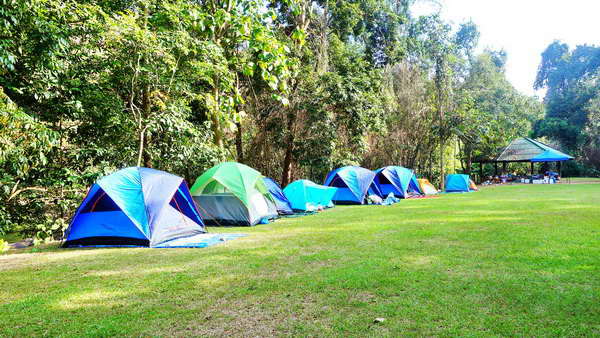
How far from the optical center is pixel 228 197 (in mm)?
9656

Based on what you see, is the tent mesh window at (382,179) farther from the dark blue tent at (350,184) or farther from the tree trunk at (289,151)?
the tree trunk at (289,151)

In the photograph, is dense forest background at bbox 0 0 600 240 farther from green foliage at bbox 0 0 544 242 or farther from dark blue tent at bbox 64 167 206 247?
dark blue tent at bbox 64 167 206 247

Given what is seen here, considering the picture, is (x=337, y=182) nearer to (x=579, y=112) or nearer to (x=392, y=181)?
(x=392, y=181)

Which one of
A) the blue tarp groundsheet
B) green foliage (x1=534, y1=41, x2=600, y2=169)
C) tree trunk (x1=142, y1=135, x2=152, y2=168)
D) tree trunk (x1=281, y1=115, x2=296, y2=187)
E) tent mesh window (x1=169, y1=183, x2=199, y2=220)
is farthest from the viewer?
green foliage (x1=534, y1=41, x2=600, y2=169)

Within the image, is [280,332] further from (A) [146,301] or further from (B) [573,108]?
(B) [573,108]

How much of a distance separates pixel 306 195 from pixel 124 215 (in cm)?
660

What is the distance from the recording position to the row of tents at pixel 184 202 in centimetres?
694

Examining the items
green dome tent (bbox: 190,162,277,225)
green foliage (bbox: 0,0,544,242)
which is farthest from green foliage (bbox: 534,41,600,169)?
green dome tent (bbox: 190,162,277,225)

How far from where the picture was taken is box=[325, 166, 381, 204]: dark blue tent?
49.2 feet

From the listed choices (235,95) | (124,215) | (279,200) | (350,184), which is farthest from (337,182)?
(235,95)

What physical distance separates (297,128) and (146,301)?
1408 cm

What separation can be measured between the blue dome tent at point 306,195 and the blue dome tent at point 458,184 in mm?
12317

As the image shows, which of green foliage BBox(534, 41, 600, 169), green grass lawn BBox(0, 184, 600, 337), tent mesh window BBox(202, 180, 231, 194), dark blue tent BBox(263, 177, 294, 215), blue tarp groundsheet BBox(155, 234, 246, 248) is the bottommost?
green grass lawn BBox(0, 184, 600, 337)

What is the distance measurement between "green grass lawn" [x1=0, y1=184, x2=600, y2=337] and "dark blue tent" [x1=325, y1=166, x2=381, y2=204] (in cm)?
783
